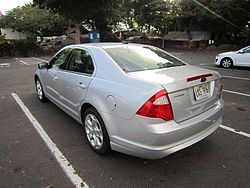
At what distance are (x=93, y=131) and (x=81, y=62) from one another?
1128mm

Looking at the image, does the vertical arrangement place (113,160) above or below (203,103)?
below

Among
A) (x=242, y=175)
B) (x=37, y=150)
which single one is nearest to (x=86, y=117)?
(x=37, y=150)

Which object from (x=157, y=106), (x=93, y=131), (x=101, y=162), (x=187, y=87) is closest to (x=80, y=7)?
(x=93, y=131)

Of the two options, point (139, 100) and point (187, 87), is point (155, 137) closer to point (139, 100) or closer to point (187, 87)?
point (139, 100)

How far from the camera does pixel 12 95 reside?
639cm

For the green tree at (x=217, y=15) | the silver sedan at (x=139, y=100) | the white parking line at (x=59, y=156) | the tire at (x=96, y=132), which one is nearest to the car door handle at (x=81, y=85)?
the silver sedan at (x=139, y=100)

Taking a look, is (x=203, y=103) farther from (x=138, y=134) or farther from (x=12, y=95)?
(x=12, y=95)

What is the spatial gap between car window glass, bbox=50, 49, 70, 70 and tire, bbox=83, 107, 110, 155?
4.17 ft

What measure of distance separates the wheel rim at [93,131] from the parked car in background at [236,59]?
31.2 ft

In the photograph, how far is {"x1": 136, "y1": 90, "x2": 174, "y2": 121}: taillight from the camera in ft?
8.02

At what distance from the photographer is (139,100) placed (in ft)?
8.20

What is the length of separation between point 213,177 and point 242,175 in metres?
0.34

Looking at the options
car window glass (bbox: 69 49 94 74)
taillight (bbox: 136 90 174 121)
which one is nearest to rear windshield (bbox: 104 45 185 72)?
car window glass (bbox: 69 49 94 74)

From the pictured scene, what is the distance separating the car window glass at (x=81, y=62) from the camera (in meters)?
3.43
